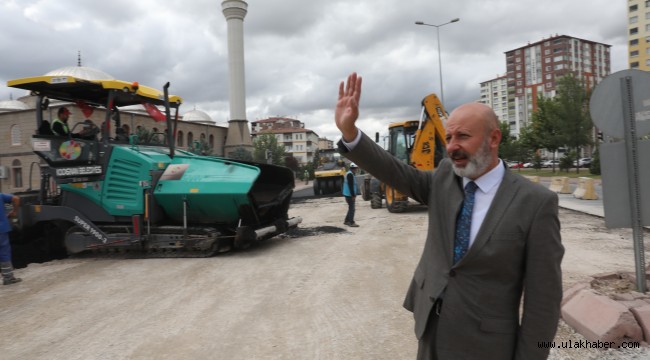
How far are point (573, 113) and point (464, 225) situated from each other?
37667mm

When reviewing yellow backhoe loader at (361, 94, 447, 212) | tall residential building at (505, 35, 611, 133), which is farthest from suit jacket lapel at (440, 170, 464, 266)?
tall residential building at (505, 35, 611, 133)

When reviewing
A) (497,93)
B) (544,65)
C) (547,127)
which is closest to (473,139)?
(547,127)

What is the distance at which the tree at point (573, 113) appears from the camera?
33.9 metres

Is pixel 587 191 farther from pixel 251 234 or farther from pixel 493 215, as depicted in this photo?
pixel 493 215

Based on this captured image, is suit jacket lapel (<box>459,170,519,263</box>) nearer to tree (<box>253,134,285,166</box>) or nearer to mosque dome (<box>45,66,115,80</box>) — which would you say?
mosque dome (<box>45,66,115,80</box>)

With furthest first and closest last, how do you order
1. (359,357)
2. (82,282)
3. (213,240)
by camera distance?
(213,240) → (82,282) → (359,357)

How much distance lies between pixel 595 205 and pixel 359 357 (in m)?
12.9

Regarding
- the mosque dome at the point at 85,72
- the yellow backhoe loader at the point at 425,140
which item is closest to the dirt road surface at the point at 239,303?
the yellow backhoe loader at the point at 425,140

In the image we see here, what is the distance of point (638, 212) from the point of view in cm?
431

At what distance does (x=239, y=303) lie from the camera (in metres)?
5.16

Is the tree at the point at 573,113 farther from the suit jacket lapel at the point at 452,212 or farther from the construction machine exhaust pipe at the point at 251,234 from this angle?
the suit jacket lapel at the point at 452,212

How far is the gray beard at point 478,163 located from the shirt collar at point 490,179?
4 centimetres

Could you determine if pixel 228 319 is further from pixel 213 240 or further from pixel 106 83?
pixel 106 83

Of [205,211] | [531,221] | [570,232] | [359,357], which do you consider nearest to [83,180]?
[205,211]
